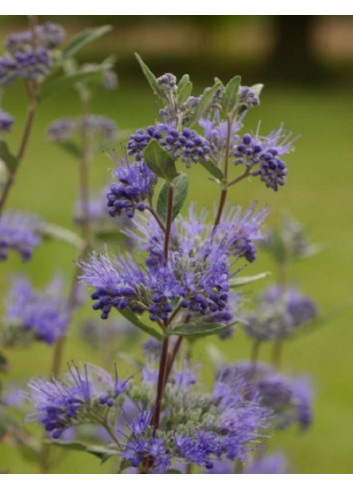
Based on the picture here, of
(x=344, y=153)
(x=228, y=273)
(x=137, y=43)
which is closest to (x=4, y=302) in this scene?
(x=228, y=273)

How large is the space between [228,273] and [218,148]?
0.40 ft

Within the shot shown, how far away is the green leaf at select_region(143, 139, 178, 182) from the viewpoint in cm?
64

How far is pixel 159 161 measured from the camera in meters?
0.66

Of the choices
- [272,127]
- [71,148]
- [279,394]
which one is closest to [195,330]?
[279,394]

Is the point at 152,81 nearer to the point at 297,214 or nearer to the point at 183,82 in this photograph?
the point at 183,82

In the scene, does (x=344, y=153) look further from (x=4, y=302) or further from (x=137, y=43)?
(x=4, y=302)

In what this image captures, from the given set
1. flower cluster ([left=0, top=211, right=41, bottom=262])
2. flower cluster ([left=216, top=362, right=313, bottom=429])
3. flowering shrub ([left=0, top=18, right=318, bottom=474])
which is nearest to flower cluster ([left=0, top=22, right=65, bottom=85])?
flower cluster ([left=0, top=211, right=41, bottom=262])

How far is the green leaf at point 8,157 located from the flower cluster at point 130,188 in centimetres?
42

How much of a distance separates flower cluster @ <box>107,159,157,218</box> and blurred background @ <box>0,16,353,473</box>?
1.92m

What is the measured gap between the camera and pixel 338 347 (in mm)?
3141

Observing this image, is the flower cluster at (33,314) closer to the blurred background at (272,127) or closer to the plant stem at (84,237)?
the plant stem at (84,237)

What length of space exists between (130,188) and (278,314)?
662 millimetres

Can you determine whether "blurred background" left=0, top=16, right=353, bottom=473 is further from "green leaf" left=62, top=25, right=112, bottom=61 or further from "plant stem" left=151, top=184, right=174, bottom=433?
"plant stem" left=151, top=184, right=174, bottom=433

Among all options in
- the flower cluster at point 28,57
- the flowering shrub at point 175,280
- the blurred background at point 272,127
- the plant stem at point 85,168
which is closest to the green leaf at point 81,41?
the flower cluster at point 28,57
